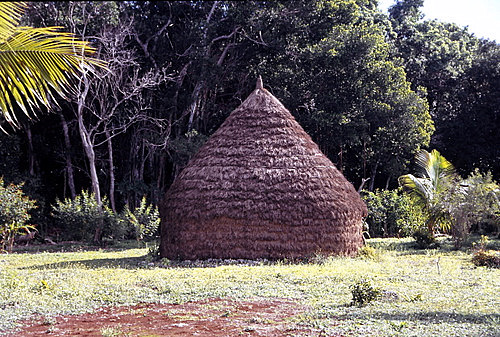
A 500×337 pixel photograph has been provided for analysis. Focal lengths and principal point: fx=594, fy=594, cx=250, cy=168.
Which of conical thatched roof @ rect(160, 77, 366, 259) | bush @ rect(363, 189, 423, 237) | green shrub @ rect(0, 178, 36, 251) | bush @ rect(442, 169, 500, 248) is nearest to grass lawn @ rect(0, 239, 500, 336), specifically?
conical thatched roof @ rect(160, 77, 366, 259)

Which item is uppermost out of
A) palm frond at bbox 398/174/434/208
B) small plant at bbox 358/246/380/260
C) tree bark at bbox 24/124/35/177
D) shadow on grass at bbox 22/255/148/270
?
tree bark at bbox 24/124/35/177

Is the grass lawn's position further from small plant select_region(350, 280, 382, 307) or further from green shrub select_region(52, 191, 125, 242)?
green shrub select_region(52, 191, 125, 242)

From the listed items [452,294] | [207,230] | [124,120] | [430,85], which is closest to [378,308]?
[452,294]

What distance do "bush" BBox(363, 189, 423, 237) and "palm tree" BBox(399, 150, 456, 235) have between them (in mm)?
1315

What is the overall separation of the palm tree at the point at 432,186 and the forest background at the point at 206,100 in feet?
11.5

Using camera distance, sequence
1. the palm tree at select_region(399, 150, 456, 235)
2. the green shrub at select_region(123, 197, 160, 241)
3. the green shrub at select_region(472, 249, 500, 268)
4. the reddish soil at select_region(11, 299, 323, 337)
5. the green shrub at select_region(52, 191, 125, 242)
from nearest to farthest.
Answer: the reddish soil at select_region(11, 299, 323, 337) → the green shrub at select_region(472, 249, 500, 268) → the palm tree at select_region(399, 150, 456, 235) → the green shrub at select_region(52, 191, 125, 242) → the green shrub at select_region(123, 197, 160, 241)

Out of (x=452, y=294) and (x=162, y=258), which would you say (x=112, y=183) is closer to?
(x=162, y=258)

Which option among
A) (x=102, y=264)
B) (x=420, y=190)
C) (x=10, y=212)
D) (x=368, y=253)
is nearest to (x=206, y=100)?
(x=420, y=190)

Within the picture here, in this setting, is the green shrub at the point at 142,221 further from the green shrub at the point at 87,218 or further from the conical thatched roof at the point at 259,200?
the conical thatched roof at the point at 259,200

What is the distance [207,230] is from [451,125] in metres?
17.7

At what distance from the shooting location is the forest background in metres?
20.0

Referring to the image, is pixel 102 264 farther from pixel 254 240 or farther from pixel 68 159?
pixel 68 159

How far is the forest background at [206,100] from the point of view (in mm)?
20000

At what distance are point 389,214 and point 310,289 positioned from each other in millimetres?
12627
